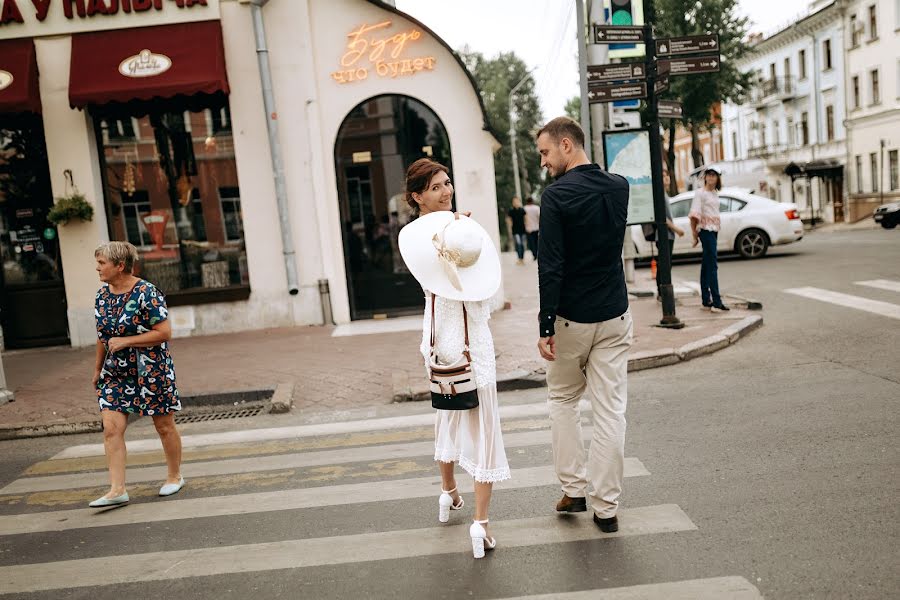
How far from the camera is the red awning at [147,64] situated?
10875 millimetres

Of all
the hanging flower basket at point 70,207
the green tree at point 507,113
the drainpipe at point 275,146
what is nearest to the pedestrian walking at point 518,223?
the drainpipe at point 275,146

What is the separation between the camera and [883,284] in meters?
11.7

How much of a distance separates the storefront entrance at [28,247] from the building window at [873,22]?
4067 cm

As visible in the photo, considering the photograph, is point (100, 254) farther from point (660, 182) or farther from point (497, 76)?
point (497, 76)

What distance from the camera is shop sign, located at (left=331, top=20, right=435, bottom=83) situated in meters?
11.9

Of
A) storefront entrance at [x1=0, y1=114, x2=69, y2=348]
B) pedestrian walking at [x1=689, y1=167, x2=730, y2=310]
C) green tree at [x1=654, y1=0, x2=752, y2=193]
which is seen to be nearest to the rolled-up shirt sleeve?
pedestrian walking at [x1=689, y1=167, x2=730, y2=310]

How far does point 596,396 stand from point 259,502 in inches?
87.1

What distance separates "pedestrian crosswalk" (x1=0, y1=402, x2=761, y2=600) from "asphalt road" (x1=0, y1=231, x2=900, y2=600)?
1cm

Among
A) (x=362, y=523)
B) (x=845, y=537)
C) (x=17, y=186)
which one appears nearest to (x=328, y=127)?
(x=17, y=186)

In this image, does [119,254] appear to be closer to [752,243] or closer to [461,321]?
[461,321]

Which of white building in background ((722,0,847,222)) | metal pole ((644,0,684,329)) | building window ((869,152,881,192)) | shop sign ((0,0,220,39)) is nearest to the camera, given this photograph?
metal pole ((644,0,684,329))

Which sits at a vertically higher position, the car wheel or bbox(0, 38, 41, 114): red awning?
bbox(0, 38, 41, 114): red awning

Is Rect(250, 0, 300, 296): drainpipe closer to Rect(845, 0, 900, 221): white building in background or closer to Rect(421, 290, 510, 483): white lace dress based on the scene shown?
Rect(421, 290, 510, 483): white lace dress

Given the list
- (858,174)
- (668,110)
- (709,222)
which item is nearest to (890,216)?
(858,174)
